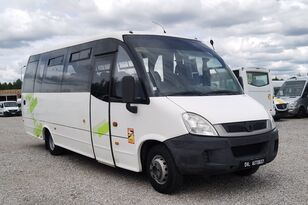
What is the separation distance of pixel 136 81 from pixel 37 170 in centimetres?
337

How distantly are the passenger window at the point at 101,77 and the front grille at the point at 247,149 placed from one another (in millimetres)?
2529

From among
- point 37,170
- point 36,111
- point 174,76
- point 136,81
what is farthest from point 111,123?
point 36,111

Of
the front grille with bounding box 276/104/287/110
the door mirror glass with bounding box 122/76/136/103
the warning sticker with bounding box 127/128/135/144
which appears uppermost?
the door mirror glass with bounding box 122/76/136/103

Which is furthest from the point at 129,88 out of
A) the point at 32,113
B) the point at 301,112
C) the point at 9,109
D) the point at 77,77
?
the point at 9,109

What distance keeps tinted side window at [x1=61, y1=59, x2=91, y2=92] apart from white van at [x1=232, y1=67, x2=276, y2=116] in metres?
10.1

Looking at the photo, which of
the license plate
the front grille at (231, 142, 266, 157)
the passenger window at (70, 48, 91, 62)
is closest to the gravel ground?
the license plate

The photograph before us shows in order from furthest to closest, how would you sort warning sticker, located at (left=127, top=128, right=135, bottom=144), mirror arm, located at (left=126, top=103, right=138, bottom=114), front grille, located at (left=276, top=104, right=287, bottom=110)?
front grille, located at (left=276, top=104, right=287, bottom=110), warning sticker, located at (left=127, top=128, right=135, bottom=144), mirror arm, located at (left=126, top=103, right=138, bottom=114)

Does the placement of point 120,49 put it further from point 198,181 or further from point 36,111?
point 36,111

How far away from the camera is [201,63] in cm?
659

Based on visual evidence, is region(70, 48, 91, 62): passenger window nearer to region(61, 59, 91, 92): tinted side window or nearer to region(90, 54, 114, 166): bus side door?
region(61, 59, 91, 92): tinted side window

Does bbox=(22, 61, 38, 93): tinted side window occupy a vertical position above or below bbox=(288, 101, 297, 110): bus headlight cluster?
above

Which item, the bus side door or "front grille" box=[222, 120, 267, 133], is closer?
"front grille" box=[222, 120, 267, 133]

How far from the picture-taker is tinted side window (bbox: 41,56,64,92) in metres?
9.15

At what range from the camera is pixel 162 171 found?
5730 millimetres
